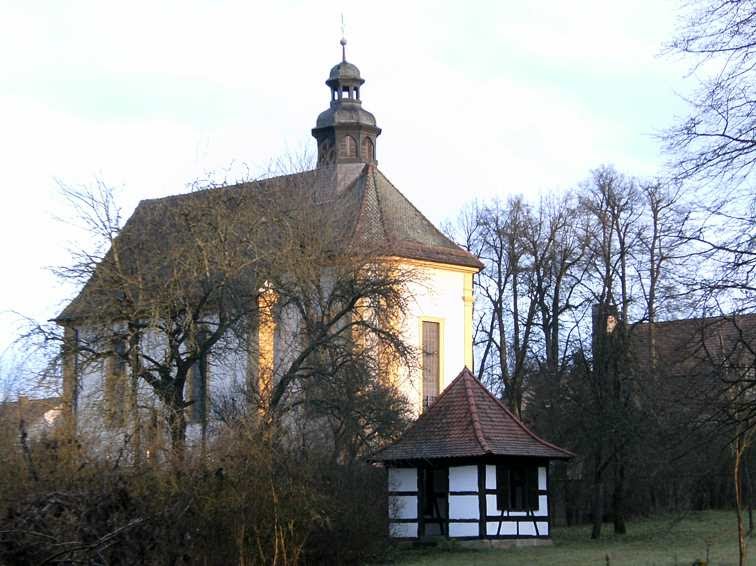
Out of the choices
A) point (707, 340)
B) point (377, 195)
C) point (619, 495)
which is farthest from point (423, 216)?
point (707, 340)

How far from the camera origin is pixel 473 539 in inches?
1038

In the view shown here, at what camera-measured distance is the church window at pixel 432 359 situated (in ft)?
124

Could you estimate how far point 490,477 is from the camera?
87.6ft

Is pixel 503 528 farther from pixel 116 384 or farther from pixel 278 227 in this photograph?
pixel 116 384

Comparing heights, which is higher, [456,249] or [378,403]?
[456,249]

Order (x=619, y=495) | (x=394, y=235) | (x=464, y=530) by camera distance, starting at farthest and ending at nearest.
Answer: (x=394, y=235)
(x=619, y=495)
(x=464, y=530)

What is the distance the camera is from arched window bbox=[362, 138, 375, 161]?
40.8 m

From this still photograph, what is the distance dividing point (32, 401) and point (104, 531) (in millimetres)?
6965

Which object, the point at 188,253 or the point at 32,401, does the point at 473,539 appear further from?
the point at 32,401

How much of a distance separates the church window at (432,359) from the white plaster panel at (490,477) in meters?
10.8

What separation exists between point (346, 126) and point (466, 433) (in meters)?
16.5

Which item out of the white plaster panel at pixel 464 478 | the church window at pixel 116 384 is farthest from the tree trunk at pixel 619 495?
the church window at pixel 116 384

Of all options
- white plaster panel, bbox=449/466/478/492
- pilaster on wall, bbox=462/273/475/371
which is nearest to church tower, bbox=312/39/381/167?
pilaster on wall, bbox=462/273/475/371

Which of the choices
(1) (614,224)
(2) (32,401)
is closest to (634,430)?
(1) (614,224)
